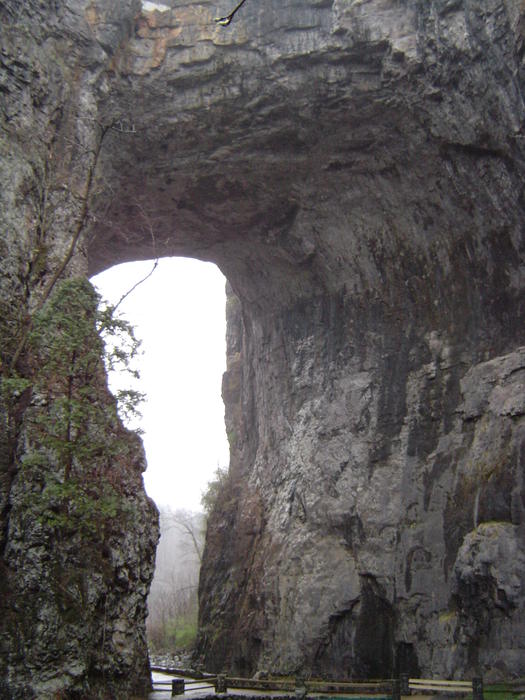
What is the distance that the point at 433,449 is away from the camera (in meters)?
15.3

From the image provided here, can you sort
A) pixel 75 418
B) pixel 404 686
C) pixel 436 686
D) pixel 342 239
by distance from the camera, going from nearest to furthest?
pixel 75 418 < pixel 404 686 < pixel 436 686 < pixel 342 239

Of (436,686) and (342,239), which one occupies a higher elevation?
(342,239)

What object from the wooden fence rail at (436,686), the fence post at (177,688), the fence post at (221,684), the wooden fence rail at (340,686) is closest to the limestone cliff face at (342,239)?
the wooden fence rail at (436,686)

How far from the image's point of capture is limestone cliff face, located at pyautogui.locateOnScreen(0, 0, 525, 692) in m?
13.5

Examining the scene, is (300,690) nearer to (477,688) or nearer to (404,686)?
(404,686)

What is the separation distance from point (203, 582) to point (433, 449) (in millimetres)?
7659

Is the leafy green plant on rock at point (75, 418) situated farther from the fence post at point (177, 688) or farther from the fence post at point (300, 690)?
the fence post at point (300, 690)

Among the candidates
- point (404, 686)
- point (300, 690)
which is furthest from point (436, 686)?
point (300, 690)

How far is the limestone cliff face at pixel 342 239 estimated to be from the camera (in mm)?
13516

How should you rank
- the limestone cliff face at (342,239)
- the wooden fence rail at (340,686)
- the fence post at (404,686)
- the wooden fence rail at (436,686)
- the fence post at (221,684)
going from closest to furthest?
the wooden fence rail at (340,686) < the wooden fence rail at (436,686) < the fence post at (404,686) < the fence post at (221,684) < the limestone cliff face at (342,239)

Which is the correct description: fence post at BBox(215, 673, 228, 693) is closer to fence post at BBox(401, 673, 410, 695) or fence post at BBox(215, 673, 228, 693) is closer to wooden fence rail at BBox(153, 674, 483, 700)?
wooden fence rail at BBox(153, 674, 483, 700)

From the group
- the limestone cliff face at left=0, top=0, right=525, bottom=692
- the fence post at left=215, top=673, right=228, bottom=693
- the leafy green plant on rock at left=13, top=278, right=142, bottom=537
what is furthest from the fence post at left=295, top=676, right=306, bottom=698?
the leafy green plant on rock at left=13, top=278, right=142, bottom=537

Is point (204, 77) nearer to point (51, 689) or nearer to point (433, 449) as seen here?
point (433, 449)

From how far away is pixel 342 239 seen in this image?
57.1ft
